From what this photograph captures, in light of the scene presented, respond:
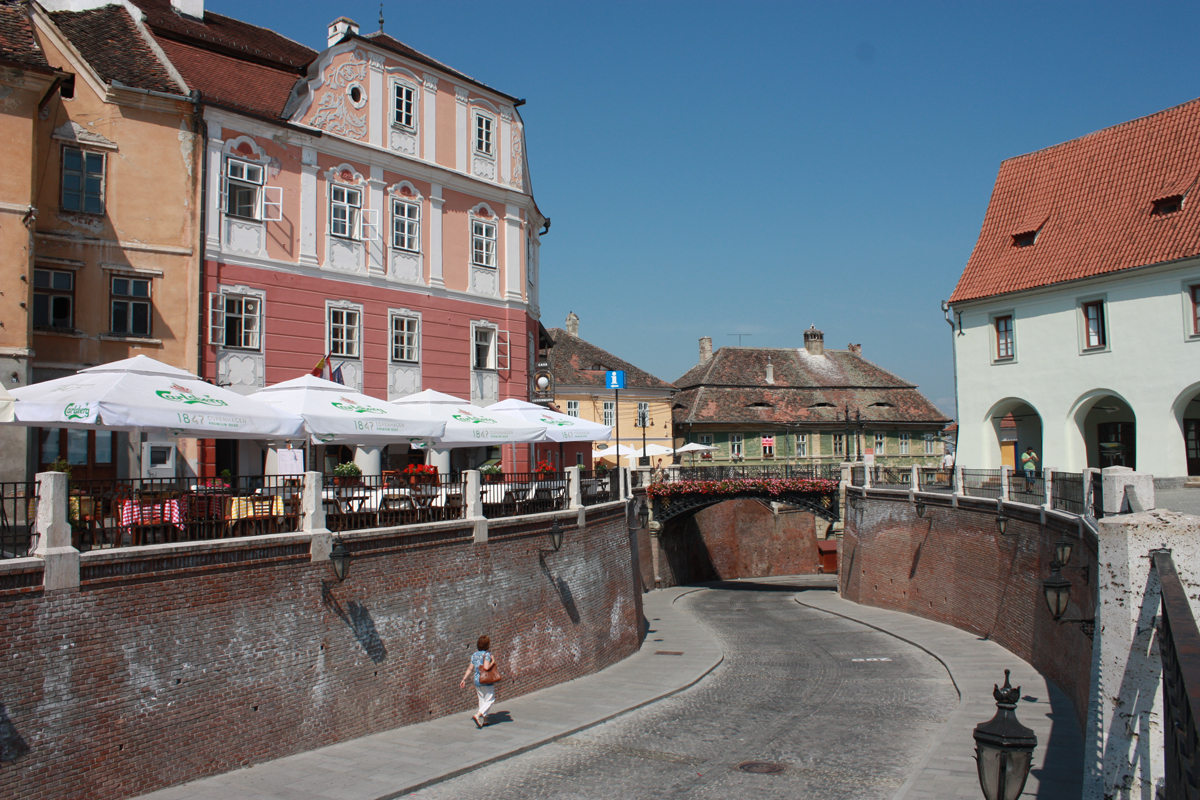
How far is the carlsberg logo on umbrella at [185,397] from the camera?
1319cm

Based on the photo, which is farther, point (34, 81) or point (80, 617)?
point (34, 81)

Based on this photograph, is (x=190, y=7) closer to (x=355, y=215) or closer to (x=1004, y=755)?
(x=355, y=215)

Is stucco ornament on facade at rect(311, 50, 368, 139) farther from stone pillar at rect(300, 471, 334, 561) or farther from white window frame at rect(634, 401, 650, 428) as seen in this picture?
white window frame at rect(634, 401, 650, 428)

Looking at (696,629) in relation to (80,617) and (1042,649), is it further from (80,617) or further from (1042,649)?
(80,617)

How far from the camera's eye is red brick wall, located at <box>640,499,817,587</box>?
4431cm

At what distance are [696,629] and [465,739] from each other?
15.0 meters

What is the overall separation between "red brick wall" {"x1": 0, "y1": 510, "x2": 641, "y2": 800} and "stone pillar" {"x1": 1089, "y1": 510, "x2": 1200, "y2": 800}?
33.7 ft

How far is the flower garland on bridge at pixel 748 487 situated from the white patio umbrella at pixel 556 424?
644 inches

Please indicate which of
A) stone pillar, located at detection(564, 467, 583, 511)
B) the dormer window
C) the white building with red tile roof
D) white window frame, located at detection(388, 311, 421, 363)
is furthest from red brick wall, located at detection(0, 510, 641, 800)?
the dormer window

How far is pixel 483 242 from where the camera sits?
1025 inches

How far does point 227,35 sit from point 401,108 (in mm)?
4928

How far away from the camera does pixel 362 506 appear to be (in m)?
15.1

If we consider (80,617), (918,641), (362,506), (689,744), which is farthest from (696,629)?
(80,617)

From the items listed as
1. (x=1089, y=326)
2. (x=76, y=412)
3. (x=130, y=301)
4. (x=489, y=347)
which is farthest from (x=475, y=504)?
(x=1089, y=326)
